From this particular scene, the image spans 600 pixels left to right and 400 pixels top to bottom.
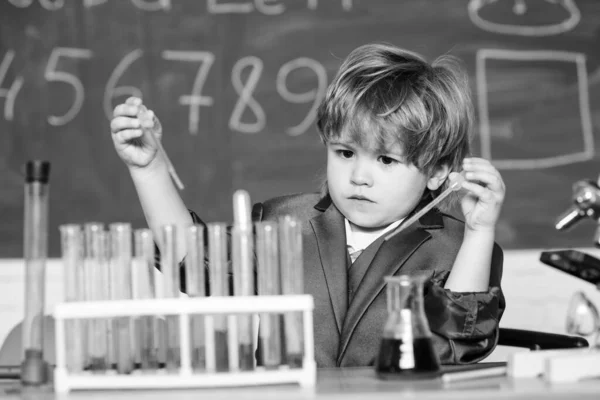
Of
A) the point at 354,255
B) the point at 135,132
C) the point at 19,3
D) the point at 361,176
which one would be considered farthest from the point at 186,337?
the point at 19,3

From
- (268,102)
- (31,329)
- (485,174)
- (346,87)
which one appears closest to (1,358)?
(31,329)

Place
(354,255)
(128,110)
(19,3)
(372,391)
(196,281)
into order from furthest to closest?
(19,3) → (354,255) → (128,110) → (196,281) → (372,391)

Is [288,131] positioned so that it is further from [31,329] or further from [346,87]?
[31,329]

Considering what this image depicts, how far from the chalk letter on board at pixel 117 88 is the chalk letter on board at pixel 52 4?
24cm

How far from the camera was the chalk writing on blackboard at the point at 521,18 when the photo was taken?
2.46 meters

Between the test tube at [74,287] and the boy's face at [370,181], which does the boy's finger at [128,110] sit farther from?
the boy's face at [370,181]

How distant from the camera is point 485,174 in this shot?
1206 mm

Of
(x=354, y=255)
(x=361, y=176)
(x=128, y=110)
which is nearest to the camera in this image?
(x=128, y=110)

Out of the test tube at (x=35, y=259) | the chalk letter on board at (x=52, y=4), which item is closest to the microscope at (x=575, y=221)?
the test tube at (x=35, y=259)

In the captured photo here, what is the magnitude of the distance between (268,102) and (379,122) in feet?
3.56

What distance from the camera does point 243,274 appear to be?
99 cm

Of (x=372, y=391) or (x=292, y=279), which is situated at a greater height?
(x=292, y=279)

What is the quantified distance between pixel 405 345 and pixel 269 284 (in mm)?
180

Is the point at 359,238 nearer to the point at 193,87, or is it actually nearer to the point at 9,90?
the point at 193,87
